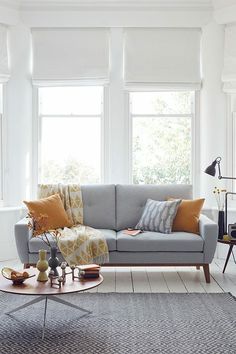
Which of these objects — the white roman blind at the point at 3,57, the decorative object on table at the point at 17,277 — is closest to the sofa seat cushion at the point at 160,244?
the decorative object on table at the point at 17,277

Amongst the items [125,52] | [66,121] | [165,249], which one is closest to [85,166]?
[66,121]

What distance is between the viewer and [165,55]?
249 inches

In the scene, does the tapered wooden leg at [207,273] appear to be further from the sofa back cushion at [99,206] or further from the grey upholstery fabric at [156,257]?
the sofa back cushion at [99,206]

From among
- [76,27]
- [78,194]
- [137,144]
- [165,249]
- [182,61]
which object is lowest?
[165,249]

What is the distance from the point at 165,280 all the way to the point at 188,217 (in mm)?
684

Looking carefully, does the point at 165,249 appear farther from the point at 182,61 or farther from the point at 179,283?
the point at 182,61

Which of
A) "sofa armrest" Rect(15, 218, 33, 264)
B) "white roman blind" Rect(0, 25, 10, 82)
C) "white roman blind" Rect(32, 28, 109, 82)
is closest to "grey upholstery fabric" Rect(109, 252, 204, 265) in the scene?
"sofa armrest" Rect(15, 218, 33, 264)

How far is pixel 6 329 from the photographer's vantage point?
11.9 feet

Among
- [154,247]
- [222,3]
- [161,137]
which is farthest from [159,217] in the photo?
[222,3]

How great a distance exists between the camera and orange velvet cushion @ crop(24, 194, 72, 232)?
5223mm

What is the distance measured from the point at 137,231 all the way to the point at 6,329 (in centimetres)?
197

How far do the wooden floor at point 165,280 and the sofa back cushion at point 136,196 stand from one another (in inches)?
21.0

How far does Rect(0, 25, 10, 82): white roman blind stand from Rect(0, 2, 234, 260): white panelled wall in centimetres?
8

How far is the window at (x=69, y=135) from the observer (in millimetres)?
6512
